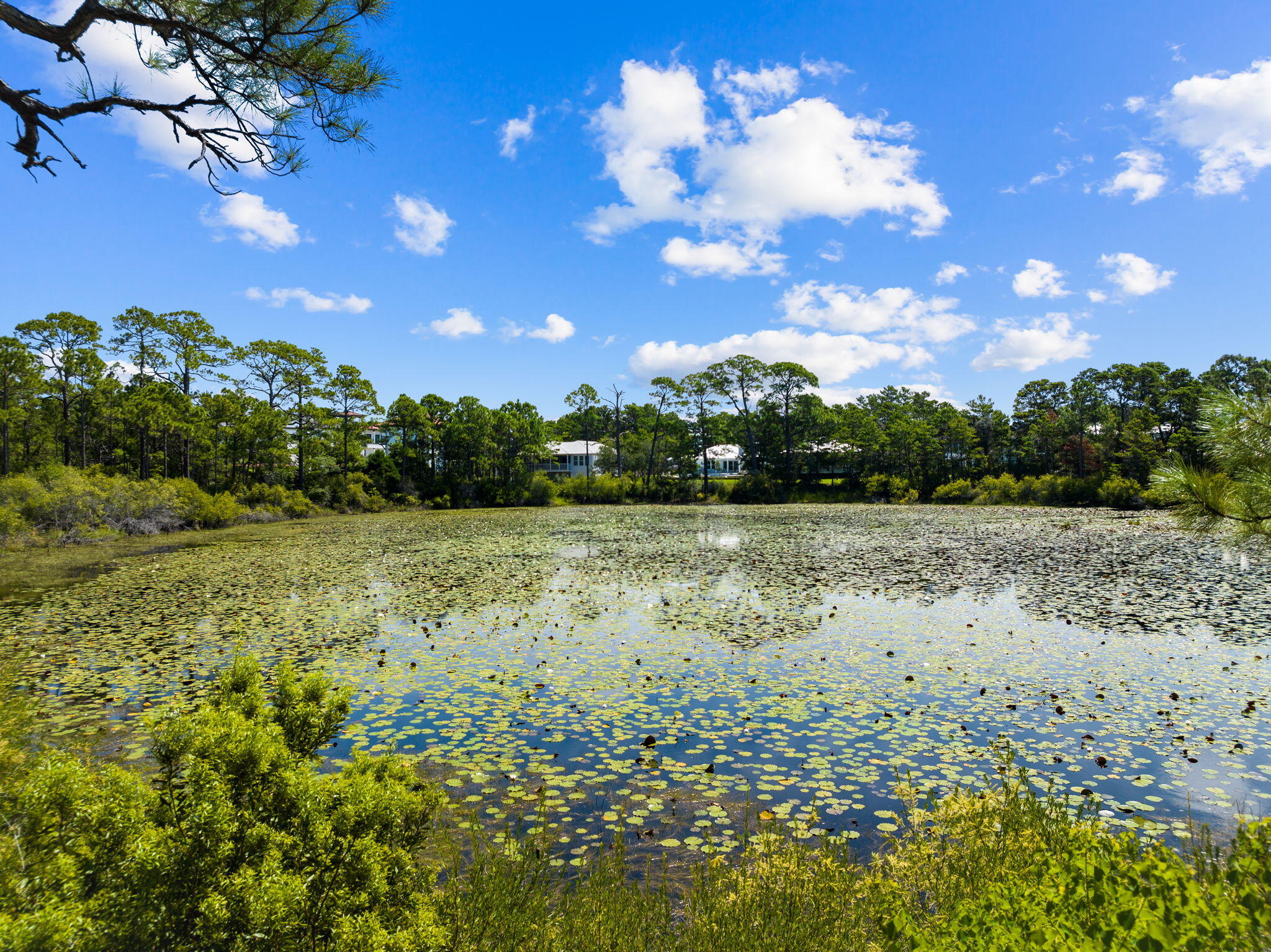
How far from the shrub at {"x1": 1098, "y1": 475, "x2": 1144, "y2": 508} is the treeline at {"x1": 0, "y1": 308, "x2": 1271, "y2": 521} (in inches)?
17.4

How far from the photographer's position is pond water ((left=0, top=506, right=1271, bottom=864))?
5.04 meters

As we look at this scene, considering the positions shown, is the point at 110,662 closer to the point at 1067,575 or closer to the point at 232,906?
the point at 232,906

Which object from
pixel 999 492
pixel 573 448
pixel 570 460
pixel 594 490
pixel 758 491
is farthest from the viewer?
pixel 573 448

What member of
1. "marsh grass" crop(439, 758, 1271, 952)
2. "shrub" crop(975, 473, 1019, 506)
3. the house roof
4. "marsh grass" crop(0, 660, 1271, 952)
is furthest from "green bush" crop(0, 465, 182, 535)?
"shrub" crop(975, 473, 1019, 506)

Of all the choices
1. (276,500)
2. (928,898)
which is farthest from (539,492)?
(928,898)

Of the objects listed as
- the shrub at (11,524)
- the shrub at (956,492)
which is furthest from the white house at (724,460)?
the shrub at (11,524)

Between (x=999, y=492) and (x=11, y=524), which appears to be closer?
(x=11, y=524)

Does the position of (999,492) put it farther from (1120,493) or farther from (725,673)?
(725,673)

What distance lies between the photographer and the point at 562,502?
53281 mm

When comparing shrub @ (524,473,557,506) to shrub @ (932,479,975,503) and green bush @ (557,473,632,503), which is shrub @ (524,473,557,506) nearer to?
green bush @ (557,473,632,503)

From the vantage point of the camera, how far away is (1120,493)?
3931 centimetres

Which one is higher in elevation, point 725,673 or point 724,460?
point 724,460

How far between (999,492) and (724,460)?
3918cm

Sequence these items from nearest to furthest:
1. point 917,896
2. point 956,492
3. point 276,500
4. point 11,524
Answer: point 917,896
point 11,524
point 276,500
point 956,492
